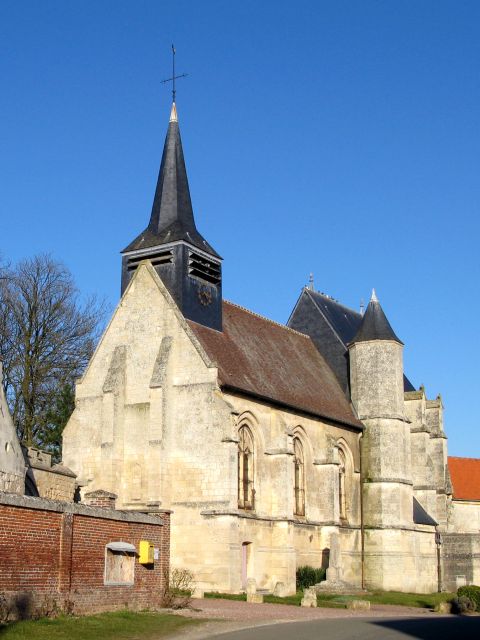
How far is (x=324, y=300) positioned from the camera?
41344 mm

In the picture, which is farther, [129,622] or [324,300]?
[324,300]

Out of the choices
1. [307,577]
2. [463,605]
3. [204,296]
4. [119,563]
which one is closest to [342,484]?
[307,577]

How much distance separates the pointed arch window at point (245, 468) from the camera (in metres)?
28.7

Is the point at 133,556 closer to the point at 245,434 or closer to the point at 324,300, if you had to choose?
the point at 245,434

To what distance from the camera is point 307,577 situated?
2966 cm

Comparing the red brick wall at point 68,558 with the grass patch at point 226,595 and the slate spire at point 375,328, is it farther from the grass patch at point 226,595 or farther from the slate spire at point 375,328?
the slate spire at point 375,328

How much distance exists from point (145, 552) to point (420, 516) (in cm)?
2101

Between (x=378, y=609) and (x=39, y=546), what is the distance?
41.2ft

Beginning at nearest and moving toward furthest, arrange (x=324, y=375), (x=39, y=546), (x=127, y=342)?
(x=39, y=546) < (x=127, y=342) < (x=324, y=375)

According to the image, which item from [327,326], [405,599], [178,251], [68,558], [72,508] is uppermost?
[178,251]


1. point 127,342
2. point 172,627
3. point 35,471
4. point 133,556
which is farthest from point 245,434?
point 172,627

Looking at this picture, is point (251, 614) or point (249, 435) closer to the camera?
point (251, 614)

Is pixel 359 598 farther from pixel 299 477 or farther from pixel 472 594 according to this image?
pixel 299 477

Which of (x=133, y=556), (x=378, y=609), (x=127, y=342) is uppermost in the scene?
(x=127, y=342)
